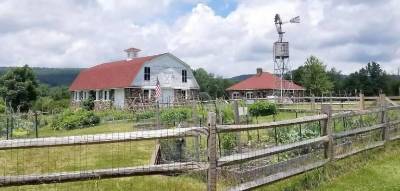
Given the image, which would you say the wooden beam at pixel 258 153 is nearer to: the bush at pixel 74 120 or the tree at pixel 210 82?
the bush at pixel 74 120

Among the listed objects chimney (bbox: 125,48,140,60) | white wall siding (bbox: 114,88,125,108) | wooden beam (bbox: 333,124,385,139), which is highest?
chimney (bbox: 125,48,140,60)

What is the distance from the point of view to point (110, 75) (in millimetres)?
49188

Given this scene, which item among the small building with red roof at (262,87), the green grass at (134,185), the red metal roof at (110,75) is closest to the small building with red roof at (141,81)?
the red metal roof at (110,75)

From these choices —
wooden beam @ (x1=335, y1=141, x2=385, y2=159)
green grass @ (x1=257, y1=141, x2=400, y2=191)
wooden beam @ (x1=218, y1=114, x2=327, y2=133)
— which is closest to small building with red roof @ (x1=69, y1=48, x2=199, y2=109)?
wooden beam @ (x1=335, y1=141, x2=385, y2=159)

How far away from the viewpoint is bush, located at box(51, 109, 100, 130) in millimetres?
25375

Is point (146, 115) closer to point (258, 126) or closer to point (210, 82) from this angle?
point (258, 126)

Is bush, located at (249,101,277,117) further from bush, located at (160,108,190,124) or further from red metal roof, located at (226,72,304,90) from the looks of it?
red metal roof, located at (226,72,304,90)

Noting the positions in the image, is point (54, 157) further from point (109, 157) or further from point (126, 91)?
point (126, 91)

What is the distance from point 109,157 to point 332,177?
5.45 meters

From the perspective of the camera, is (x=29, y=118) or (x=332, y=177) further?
(x=29, y=118)

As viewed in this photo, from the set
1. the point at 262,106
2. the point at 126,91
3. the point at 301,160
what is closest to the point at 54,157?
the point at 301,160

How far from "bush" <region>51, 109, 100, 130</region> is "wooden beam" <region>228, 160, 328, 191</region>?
1827 centimetres

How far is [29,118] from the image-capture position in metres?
25.2

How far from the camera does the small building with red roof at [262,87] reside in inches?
2325
